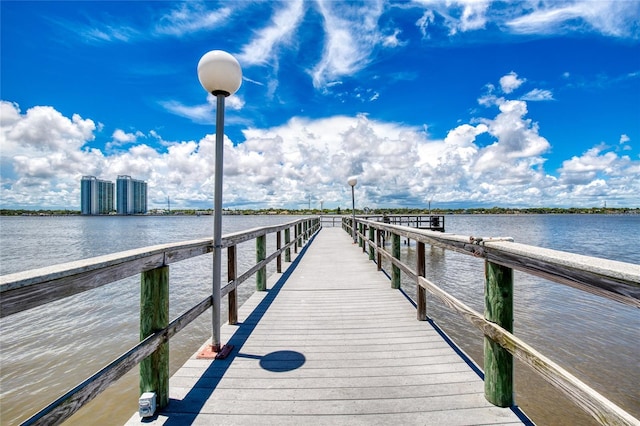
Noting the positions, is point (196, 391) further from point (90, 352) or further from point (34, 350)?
point (34, 350)

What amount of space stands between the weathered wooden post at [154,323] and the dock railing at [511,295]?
223 cm

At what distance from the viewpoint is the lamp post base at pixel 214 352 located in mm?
3000

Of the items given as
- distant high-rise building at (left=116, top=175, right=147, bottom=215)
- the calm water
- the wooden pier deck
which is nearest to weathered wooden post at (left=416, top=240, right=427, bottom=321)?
the wooden pier deck

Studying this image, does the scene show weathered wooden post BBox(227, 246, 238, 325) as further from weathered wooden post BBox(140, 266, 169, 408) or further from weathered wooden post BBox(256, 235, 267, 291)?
weathered wooden post BBox(140, 266, 169, 408)

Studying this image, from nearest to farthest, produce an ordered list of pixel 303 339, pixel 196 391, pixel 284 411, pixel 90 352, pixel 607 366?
pixel 284 411
pixel 196 391
pixel 303 339
pixel 607 366
pixel 90 352

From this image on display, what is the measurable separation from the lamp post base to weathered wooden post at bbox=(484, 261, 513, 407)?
223 centimetres

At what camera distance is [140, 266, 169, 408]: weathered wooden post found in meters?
2.13

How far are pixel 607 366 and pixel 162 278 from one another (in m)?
5.99

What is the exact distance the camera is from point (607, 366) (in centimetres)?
462

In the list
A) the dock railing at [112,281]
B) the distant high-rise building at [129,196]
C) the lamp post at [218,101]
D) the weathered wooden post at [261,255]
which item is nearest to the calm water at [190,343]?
the weathered wooden post at [261,255]

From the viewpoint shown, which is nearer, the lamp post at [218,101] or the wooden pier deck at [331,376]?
the wooden pier deck at [331,376]

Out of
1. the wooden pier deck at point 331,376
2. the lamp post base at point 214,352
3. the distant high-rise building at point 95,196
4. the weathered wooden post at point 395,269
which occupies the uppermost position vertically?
the distant high-rise building at point 95,196

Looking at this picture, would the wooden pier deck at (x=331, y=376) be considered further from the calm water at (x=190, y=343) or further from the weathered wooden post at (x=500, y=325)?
the calm water at (x=190, y=343)

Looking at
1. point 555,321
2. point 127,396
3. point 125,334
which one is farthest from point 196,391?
point 555,321
